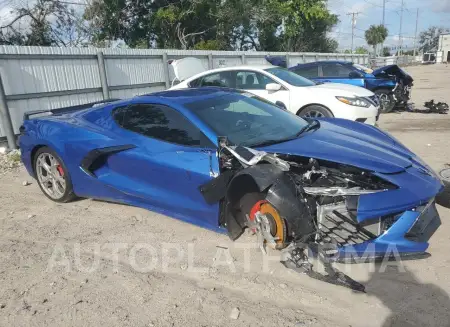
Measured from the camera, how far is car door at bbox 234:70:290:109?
7535 millimetres

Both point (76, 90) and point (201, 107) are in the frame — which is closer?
point (201, 107)

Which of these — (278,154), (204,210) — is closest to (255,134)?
(278,154)

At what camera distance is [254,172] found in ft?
9.71

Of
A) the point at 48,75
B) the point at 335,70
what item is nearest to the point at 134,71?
the point at 48,75

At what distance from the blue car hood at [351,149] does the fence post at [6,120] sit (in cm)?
608

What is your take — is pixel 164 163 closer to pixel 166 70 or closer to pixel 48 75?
pixel 48 75

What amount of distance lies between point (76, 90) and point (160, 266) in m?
6.69

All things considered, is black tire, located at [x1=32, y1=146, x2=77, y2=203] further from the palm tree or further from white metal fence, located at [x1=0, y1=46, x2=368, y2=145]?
the palm tree

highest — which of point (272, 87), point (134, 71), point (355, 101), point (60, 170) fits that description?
point (134, 71)

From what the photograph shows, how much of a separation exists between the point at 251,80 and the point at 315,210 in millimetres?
5313

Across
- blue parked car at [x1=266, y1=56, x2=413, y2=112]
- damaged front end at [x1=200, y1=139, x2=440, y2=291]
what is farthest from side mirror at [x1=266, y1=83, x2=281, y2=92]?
damaged front end at [x1=200, y1=139, x2=440, y2=291]

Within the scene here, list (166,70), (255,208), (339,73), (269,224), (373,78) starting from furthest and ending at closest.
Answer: (166,70) < (339,73) < (373,78) < (255,208) < (269,224)

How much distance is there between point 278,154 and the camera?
10.4 feet

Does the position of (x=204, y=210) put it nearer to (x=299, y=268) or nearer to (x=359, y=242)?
(x=299, y=268)
